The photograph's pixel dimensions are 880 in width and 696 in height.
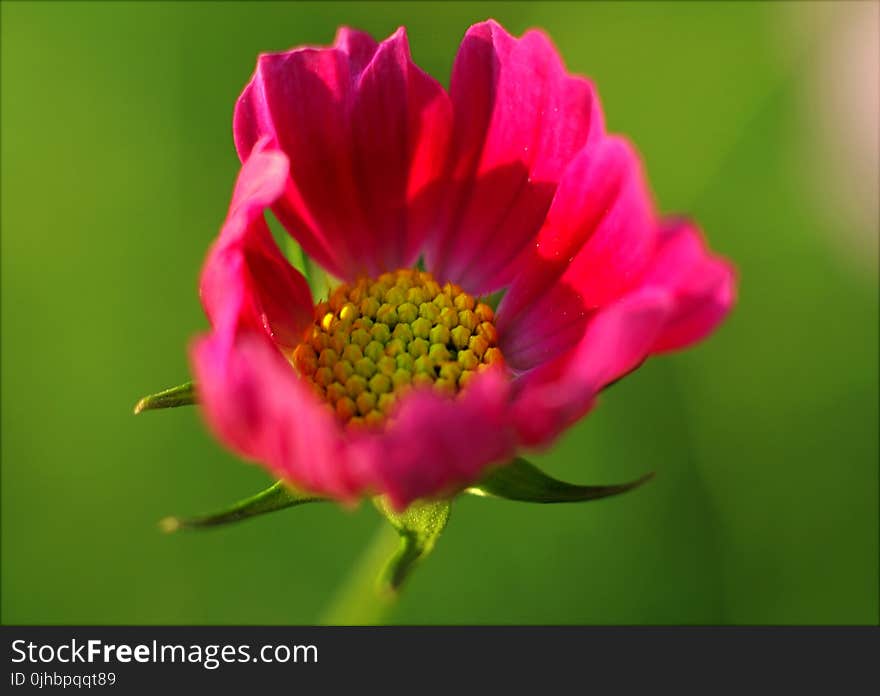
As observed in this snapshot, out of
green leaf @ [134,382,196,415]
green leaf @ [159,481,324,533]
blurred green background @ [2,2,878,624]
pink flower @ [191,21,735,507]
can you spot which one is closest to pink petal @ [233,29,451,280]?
pink flower @ [191,21,735,507]

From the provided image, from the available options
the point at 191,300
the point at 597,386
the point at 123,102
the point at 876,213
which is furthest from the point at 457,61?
the point at 876,213

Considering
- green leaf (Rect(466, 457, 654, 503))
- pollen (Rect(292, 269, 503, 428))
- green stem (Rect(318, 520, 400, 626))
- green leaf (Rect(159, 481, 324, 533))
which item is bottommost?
green stem (Rect(318, 520, 400, 626))

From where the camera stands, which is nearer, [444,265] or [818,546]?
[444,265]

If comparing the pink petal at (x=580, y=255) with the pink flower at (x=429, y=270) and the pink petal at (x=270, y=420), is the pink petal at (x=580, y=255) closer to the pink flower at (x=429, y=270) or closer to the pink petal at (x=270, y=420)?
the pink flower at (x=429, y=270)

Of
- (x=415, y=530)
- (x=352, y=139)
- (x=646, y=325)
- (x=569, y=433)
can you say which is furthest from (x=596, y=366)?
(x=569, y=433)

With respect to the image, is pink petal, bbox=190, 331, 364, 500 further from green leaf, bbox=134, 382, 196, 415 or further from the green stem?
the green stem

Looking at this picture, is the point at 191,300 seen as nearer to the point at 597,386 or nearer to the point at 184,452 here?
the point at 184,452

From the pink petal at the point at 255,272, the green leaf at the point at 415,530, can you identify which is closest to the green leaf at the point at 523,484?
the green leaf at the point at 415,530
